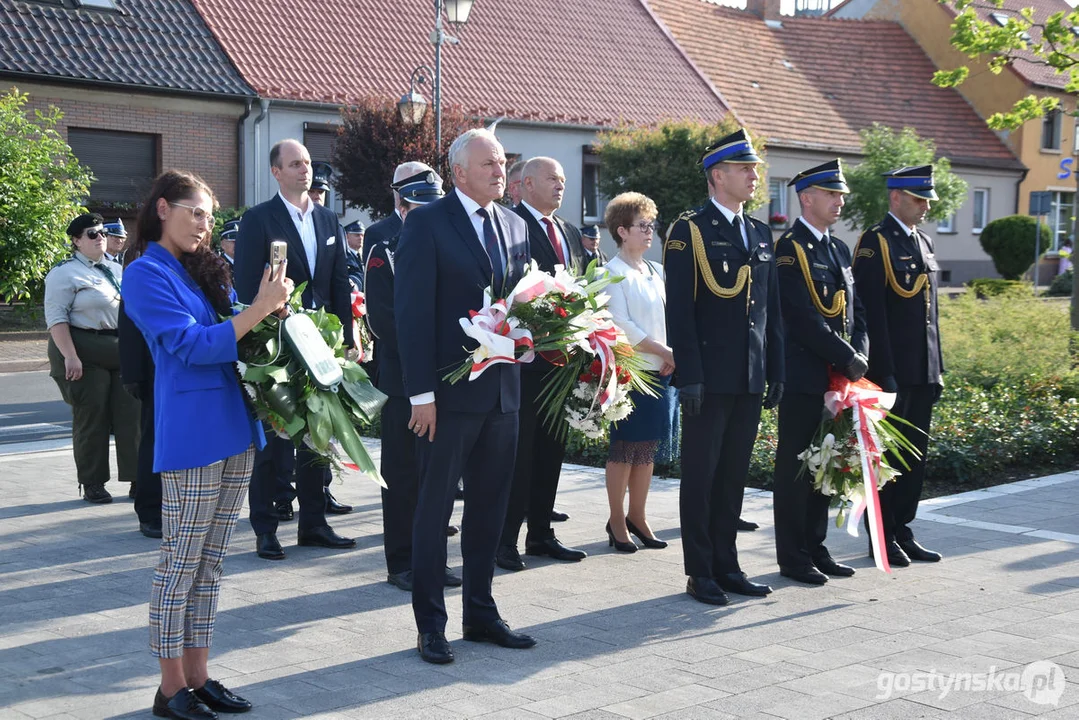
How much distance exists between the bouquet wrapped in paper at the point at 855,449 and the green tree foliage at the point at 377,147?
63.2 ft

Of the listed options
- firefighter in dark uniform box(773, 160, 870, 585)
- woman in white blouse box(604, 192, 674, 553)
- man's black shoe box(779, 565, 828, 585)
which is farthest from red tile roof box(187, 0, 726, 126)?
man's black shoe box(779, 565, 828, 585)

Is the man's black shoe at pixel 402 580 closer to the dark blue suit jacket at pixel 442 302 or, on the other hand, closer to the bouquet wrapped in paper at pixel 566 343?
the bouquet wrapped in paper at pixel 566 343

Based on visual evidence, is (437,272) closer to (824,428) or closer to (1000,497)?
(824,428)

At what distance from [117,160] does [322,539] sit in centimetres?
2070

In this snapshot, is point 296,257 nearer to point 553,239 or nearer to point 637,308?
point 553,239

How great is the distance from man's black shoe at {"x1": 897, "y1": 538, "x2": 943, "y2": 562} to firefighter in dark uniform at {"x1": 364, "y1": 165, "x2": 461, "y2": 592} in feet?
8.90

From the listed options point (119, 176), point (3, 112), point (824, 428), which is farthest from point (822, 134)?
point (824, 428)

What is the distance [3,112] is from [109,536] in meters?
16.1

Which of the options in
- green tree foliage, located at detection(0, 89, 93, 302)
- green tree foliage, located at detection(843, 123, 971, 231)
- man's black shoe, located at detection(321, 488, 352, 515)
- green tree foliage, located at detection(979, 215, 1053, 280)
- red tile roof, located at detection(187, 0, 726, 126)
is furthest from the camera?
green tree foliage, located at detection(979, 215, 1053, 280)

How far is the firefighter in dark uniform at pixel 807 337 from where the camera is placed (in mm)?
6836

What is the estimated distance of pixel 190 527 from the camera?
179 inches

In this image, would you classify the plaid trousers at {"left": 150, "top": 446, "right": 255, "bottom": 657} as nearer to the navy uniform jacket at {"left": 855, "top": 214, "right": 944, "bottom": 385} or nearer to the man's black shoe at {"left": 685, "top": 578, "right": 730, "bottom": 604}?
the man's black shoe at {"left": 685, "top": 578, "right": 730, "bottom": 604}

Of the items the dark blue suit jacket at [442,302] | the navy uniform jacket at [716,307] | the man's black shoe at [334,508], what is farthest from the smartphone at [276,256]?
the man's black shoe at [334,508]

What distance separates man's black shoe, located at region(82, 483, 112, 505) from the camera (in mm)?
8969
